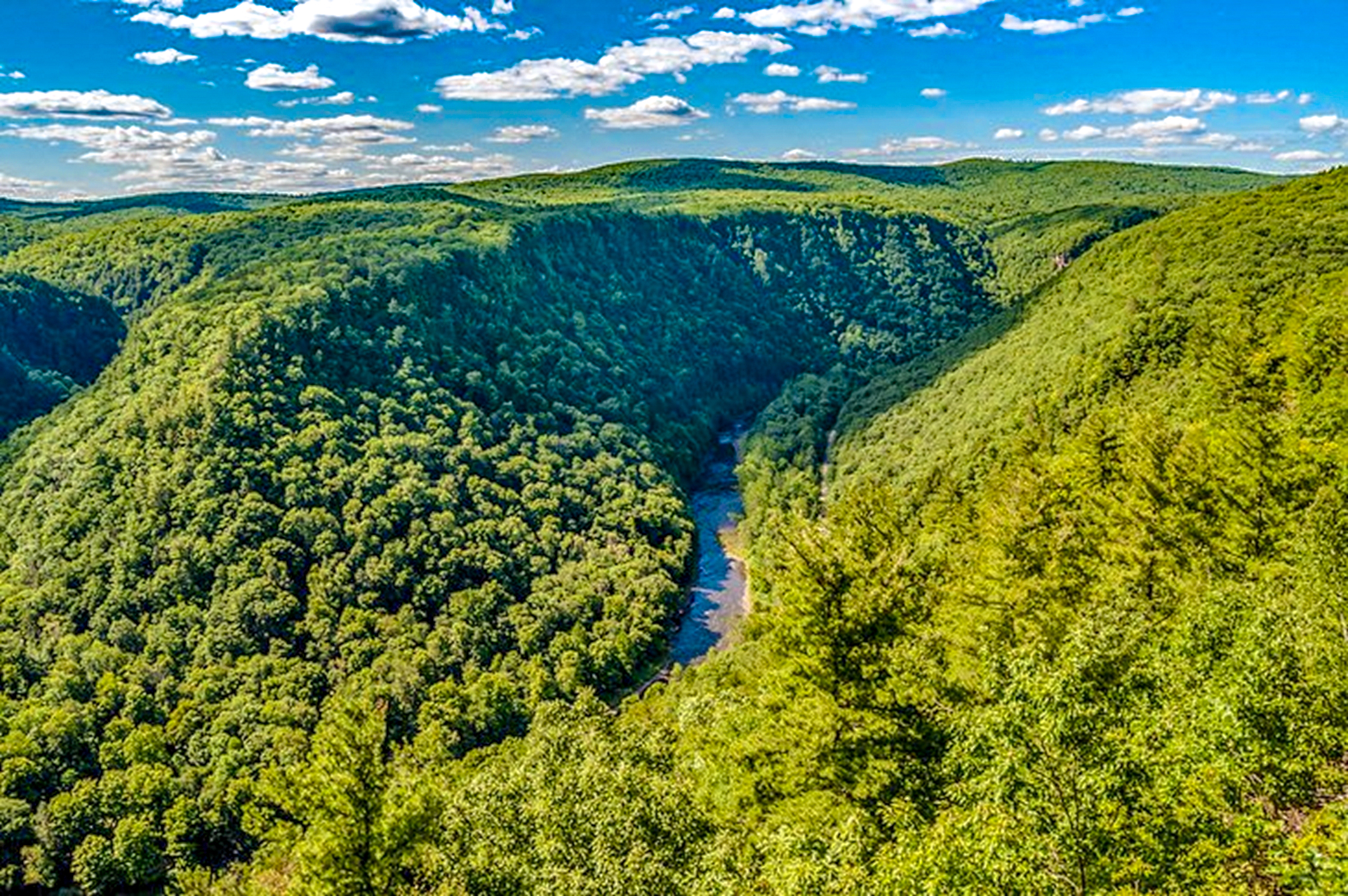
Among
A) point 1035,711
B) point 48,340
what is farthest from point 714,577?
point 48,340

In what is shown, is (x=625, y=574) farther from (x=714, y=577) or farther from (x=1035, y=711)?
(x=1035, y=711)

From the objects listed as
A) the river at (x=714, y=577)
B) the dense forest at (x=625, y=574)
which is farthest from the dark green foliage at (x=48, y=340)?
the river at (x=714, y=577)

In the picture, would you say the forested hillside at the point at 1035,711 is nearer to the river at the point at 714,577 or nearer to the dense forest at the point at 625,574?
the dense forest at the point at 625,574

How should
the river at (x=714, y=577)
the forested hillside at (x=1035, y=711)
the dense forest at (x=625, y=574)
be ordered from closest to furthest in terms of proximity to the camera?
the forested hillside at (x=1035, y=711) → the dense forest at (x=625, y=574) → the river at (x=714, y=577)

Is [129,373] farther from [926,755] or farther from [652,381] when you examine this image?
[926,755]

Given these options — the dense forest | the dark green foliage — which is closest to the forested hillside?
the dense forest

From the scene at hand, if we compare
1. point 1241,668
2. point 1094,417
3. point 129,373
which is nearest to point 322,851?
point 1241,668

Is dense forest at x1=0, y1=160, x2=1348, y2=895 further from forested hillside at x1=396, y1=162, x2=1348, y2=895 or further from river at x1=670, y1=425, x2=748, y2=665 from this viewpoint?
river at x1=670, y1=425, x2=748, y2=665
